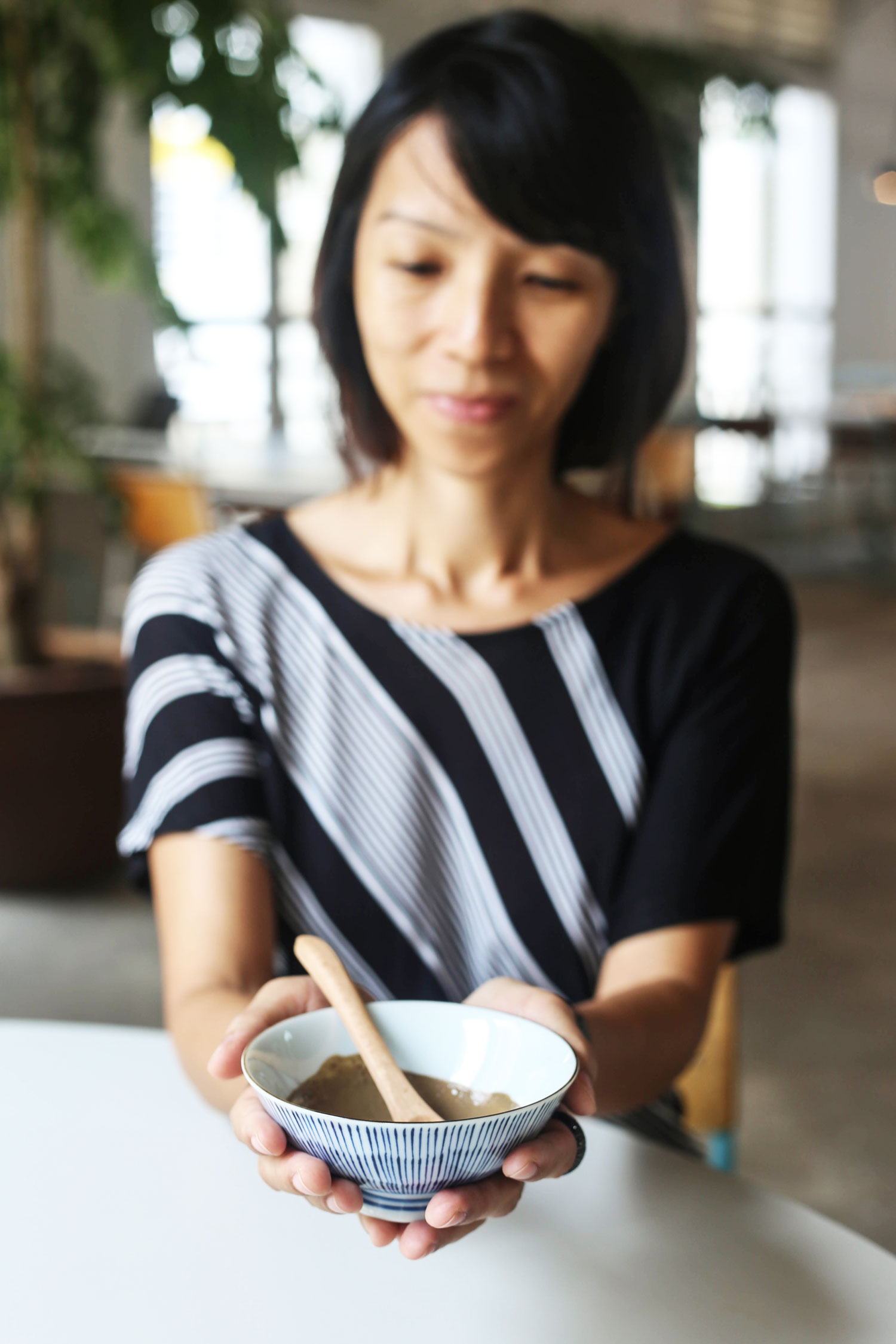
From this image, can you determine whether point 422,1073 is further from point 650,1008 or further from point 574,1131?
point 650,1008

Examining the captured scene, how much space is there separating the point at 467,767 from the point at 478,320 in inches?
12.3

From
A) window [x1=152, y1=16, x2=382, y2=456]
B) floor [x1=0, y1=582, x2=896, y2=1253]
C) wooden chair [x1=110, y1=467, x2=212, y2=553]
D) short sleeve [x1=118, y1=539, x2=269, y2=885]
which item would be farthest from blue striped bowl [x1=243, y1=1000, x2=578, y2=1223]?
window [x1=152, y1=16, x2=382, y2=456]

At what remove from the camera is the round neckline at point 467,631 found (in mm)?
1044

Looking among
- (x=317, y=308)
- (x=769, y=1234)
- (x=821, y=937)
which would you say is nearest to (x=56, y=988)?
(x=821, y=937)

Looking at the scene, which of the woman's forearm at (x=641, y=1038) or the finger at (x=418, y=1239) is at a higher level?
the finger at (x=418, y=1239)

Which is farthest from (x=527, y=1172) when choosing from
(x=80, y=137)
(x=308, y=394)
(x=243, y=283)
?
(x=308, y=394)

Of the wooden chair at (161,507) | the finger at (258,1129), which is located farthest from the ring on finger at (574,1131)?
the wooden chair at (161,507)

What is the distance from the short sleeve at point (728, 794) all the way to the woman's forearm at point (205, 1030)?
11.3 inches

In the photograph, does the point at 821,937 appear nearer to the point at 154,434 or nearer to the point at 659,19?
the point at 154,434

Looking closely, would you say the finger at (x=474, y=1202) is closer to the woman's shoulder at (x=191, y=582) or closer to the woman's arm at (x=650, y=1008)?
the woman's arm at (x=650, y=1008)

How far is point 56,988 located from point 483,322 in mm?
1891

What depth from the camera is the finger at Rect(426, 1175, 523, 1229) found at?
0.49 metres

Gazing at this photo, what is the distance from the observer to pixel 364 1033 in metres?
0.57

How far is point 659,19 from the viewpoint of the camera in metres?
8.44
